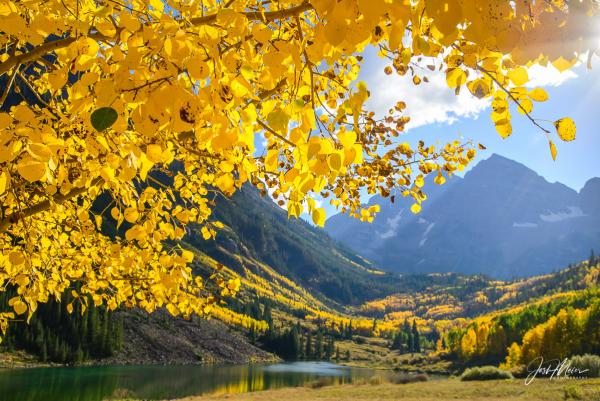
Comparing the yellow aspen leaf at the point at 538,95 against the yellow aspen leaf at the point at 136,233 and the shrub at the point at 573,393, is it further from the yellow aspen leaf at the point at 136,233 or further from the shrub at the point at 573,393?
the shrub at the point at 573,393

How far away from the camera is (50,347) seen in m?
84.1

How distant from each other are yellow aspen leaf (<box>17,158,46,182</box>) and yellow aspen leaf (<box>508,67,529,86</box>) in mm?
2031

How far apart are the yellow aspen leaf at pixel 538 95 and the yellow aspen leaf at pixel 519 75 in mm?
168

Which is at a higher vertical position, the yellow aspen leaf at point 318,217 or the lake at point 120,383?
the yellow aspen leaf at point 318,217

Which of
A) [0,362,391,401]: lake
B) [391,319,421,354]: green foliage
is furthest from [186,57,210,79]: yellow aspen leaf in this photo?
[391,319,421,354]: green foliage

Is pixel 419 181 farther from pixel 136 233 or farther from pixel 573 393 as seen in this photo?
pixel 573 393

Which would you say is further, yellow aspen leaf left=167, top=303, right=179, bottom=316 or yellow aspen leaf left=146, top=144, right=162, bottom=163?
yellow aspen leaf left=167, top=303, right=179, bottom=316

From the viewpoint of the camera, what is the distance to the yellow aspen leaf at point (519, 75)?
5.90 ft

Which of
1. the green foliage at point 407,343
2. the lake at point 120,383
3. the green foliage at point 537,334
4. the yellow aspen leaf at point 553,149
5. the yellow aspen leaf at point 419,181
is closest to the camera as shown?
the yellow aspen leaf at point 553,149

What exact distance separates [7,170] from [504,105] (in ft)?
9.53

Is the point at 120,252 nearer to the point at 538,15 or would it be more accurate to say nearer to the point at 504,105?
the point at 504,105

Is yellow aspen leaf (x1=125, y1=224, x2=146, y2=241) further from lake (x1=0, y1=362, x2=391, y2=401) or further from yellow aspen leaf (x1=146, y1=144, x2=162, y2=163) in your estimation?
lake (x1=0, y1=362, x2=391, y2=401)

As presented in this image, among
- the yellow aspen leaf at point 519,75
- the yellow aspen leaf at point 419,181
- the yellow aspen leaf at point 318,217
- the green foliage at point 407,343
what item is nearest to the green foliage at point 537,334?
the green foliage at point 407,343

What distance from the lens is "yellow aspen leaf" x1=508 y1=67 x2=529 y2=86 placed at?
180cm
